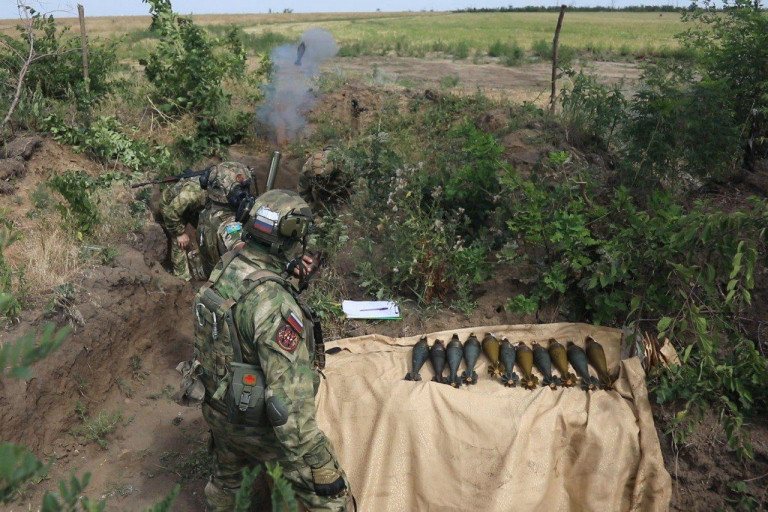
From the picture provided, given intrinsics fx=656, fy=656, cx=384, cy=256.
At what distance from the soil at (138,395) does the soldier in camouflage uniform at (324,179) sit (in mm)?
1512

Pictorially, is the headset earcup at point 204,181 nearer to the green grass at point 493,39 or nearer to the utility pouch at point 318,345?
the utility pouch at point 318,345

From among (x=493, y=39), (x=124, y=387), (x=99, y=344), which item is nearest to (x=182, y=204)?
(x=99, y=344)

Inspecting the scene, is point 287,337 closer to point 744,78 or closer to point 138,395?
point 138,395

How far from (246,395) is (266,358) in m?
0.21

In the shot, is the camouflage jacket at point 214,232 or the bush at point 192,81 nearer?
the camouflage jacket at point 214,232

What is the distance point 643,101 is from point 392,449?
4.11m

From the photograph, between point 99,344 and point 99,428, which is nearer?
point 99,428

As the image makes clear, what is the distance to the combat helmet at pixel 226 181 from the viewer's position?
533cm

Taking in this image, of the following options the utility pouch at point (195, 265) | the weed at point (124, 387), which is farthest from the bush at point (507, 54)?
the weed at point (124, 387)

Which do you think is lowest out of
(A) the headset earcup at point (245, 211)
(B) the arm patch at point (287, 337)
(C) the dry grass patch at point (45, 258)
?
(C) the dry grass patch at point (45, 258)

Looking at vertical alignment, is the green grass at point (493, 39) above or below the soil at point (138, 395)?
above

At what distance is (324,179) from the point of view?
24.6 feet

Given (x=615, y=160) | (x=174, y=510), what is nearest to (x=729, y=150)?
(x=615, y=160)

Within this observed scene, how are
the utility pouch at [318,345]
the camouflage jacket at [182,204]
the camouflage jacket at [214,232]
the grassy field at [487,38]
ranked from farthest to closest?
1. the grassy field at [487,38]
2. the camouflage jacket at [182,204]
3. the camouflage jacket at [214,232]
4. the utility pouch at [318,345]
